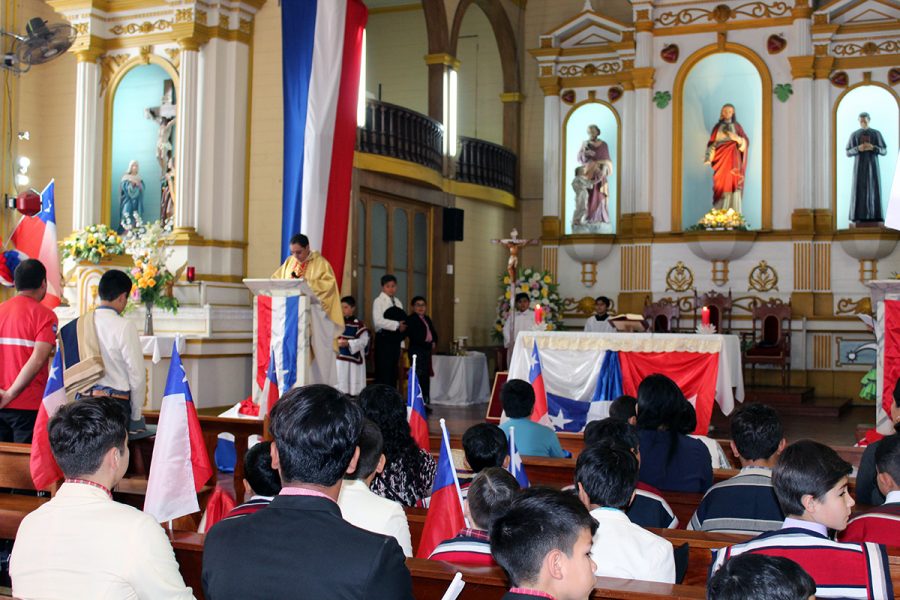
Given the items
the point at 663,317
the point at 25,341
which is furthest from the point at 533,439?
the point at 663,317

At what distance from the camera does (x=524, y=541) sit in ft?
6.20

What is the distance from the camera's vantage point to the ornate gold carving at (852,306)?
1262cm

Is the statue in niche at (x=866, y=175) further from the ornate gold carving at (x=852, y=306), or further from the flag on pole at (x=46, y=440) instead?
the flag on pole at (x=46, y=440)

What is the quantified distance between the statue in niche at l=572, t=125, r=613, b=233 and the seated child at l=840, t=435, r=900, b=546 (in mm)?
11001

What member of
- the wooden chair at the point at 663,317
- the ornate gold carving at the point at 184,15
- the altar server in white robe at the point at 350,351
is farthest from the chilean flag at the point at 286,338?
the wooden chair at the point at 663,317

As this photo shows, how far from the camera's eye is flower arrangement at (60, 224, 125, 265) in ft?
32.2

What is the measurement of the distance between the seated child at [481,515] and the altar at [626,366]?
246 inches

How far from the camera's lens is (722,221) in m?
13.1

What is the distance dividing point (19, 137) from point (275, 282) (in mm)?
4969

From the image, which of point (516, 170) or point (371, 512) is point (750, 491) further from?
point (516, 170)

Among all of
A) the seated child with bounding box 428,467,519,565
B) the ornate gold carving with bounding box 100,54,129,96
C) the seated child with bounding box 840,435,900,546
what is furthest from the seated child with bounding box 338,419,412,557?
the ornate gold carving with bounding box 100,54,129,96

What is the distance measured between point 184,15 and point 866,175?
860cm

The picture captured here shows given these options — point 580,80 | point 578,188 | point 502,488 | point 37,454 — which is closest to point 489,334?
point 578,188

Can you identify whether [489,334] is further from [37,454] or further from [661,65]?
[37,454]
